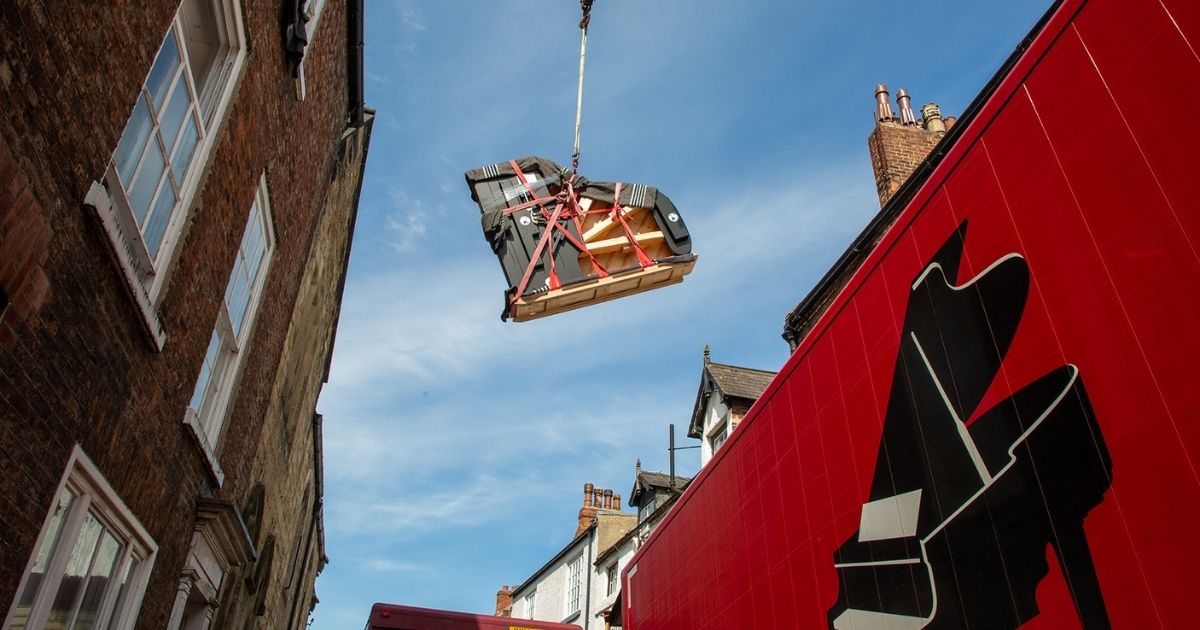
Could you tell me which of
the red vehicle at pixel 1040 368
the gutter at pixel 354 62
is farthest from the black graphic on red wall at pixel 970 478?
the gutter at pixel 354 62

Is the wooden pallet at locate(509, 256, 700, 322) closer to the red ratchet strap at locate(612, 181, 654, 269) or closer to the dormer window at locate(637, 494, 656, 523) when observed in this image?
the red ratchet strap at locate(612, 181, 654, 269)

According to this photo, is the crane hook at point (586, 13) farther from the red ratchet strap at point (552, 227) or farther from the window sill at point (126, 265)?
the window sill at point (126, 265)

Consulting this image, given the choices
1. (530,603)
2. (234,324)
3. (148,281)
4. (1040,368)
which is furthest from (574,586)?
(1040,368)

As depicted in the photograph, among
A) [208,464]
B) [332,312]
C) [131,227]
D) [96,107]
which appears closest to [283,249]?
[208,464]

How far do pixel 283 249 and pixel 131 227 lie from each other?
137 inches

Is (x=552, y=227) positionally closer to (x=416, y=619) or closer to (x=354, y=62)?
(x=354, y=62)

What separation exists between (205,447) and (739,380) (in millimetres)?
15291

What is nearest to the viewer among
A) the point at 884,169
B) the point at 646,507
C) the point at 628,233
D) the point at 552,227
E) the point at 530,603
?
the point at 552,227

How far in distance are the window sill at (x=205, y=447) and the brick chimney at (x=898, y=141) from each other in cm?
1160

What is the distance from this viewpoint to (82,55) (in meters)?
3.68

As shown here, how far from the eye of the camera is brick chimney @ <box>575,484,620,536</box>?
101 ft

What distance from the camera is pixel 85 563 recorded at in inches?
179

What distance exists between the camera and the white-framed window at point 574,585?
91.4 ft

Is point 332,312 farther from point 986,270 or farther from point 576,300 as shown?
point 986,270
